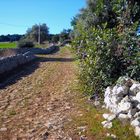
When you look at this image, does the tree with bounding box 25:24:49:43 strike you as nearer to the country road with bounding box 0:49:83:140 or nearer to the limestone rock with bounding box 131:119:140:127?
the country road with bounding box 0:49:83:140

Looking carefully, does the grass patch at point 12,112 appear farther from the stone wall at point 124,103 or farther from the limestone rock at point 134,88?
the limestone rock at point 134,88

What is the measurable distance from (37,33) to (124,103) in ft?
300

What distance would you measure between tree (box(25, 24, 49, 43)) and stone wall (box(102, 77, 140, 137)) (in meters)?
87.8

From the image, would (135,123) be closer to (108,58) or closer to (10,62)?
(108,58)

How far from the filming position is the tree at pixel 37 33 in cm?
9826

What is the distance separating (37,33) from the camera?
9869 cm

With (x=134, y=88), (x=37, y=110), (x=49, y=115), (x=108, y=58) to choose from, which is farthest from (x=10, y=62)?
(x=134, y=88)

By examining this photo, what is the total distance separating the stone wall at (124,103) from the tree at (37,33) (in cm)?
8778

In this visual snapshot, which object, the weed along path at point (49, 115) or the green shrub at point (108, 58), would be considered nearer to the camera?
the weed along path at point (49, 115)

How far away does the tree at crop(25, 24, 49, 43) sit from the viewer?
322ft

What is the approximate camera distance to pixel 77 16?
26266 millimetres

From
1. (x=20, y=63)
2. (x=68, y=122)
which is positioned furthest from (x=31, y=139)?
(x=20, y=63)

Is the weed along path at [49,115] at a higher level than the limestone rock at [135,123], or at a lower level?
lower

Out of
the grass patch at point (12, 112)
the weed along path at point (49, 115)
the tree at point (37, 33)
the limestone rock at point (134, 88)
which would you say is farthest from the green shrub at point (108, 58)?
the tree at point (37, 33)
